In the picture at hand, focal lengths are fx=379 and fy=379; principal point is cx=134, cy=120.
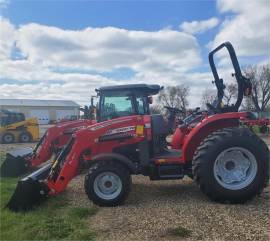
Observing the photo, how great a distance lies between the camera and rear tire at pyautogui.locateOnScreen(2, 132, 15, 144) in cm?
2395

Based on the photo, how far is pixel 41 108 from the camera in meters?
78.6

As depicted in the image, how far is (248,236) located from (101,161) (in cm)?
286

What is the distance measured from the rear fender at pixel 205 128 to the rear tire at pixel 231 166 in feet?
1.11

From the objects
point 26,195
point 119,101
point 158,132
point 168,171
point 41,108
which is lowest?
point 26,195

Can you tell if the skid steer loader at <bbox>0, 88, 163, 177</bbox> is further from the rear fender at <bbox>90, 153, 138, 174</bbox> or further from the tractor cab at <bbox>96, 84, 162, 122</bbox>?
the rear fender at <bbox>90, 153, 138, 174</bbox>

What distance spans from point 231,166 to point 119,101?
3870 mm

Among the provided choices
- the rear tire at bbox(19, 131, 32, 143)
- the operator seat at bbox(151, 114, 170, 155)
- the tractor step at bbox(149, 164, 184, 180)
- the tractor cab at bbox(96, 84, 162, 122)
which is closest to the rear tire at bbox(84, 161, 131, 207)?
the tractor step at bbox(149, 164, 184, 180)

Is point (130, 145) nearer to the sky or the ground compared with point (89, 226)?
nearer to the sky

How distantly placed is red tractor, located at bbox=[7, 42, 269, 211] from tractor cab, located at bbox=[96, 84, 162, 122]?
2.13 m

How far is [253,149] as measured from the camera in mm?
6539

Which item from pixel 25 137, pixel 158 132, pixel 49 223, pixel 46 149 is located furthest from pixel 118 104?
pixel 25 137

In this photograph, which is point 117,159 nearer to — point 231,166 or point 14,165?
point 231,166

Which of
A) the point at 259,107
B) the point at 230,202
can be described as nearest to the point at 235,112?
the point at 230,202

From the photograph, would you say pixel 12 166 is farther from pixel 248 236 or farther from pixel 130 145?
pixel 248 236
